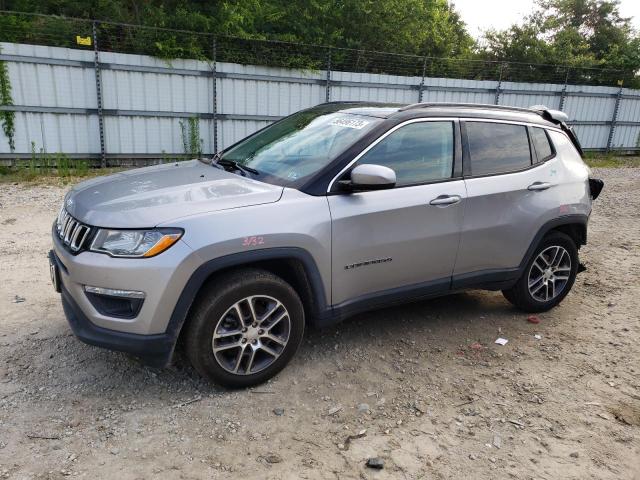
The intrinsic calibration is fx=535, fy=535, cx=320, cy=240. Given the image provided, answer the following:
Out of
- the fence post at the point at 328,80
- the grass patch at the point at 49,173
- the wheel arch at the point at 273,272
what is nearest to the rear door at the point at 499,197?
the wheel arch at the point at 273,272

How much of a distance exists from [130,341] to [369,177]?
5.64 ft

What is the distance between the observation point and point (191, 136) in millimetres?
11641

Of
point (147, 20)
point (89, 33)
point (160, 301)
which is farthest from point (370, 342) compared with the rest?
point (147, 20)

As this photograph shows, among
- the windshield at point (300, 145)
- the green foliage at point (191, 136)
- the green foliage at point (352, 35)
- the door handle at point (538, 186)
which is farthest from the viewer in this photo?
the green foliage at point (191, 136)

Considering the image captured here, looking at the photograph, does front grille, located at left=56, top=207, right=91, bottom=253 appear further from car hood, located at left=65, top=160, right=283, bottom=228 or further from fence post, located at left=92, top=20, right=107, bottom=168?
fence post, located at left=92, top=20, right=107, bottom=168

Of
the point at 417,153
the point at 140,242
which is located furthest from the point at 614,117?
the point at 140,242

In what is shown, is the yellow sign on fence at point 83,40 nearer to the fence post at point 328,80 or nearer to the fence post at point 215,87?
the fence post at point 215,87

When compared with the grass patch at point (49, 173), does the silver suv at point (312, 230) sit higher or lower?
higher

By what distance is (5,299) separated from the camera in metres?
4.54

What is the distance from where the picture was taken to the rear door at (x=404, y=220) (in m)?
3.51

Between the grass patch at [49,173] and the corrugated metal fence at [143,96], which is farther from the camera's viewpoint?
the corrugated metal fence at [143,96]

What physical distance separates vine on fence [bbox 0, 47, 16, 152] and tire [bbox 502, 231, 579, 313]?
9411 millimetres

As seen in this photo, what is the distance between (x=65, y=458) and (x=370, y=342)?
7.25ft

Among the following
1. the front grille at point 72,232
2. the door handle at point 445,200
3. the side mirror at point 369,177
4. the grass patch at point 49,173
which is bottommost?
the grass patch at point 49,173
